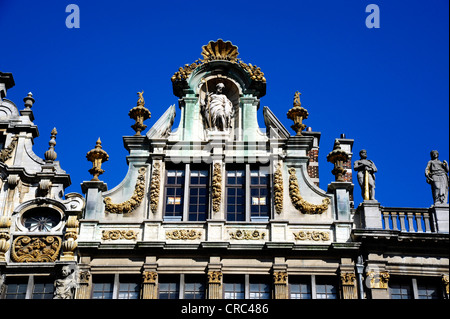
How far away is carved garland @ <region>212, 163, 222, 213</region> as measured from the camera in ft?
75.4

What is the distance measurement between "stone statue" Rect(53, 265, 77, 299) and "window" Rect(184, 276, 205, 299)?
2927 millimetres

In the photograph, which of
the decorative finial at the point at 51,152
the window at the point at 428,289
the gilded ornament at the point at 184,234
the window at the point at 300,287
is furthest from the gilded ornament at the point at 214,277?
the decorative finial at the point at 51,152

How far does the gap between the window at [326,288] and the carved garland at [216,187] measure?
3.41 m

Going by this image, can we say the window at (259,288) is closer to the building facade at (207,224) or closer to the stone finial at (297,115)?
the building facade at (207,224)

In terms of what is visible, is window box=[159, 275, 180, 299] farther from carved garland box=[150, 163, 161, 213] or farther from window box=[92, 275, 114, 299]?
carved garland box=[150, 163, 161, 213]

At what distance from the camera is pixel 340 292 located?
21781 millimetres

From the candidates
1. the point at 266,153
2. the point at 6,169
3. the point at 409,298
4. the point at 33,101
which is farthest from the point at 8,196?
the point at 409,298

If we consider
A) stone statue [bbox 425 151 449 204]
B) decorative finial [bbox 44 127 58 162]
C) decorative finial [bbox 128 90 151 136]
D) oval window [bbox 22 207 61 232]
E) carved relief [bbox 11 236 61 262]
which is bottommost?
carved relief [bbox 11 236 61 262]

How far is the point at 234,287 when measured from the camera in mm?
22016

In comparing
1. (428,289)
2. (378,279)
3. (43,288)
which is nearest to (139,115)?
(43,288)

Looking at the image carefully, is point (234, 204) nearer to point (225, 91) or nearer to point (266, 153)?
point (266, 153)

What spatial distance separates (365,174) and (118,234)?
283 inches

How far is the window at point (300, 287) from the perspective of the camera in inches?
862

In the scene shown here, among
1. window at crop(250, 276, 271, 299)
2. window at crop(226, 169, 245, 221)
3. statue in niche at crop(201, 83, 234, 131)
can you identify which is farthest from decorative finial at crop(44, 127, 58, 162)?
window at crop(250, 276, 271, 299)
